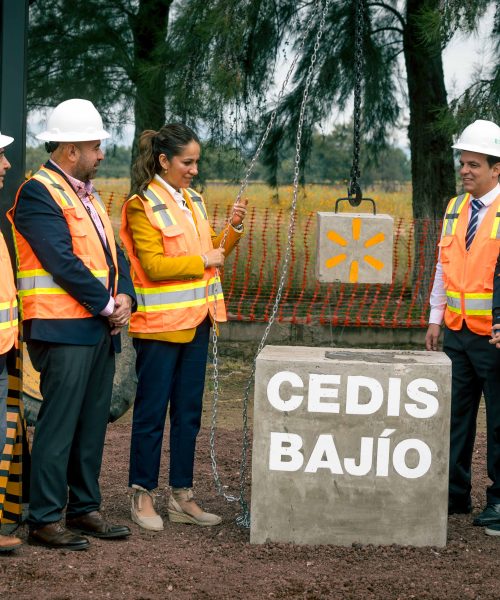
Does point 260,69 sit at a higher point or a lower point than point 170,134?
higher

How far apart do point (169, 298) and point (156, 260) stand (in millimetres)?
209

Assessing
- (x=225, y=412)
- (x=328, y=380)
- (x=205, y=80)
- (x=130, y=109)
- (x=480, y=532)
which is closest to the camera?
(x=328, y=380)

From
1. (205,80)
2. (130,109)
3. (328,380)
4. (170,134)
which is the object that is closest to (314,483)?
(328,380)

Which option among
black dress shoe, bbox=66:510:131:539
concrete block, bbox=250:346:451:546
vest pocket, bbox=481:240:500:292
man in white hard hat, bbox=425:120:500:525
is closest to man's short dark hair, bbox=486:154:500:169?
man in white hard hat, bbox=425:120:500:525

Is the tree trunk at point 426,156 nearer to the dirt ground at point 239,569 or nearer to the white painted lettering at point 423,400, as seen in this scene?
the dirt ground at point 239,569

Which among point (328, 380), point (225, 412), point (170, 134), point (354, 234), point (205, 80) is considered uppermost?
point (205, 80)

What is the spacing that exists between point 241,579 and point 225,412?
4154mm

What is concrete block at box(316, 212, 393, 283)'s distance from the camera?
569 cm

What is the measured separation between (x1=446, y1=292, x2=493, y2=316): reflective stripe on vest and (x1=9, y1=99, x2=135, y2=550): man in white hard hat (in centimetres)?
169

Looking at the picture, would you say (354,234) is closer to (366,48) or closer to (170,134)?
(170,134)

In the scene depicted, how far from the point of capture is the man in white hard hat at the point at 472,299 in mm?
5629

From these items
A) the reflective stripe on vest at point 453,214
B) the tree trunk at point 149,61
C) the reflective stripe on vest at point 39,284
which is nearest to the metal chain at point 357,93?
the reflective stripe on vest at point 453,214

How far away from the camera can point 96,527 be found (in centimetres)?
534

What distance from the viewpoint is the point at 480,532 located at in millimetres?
5645
